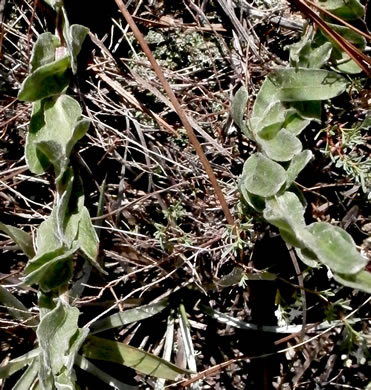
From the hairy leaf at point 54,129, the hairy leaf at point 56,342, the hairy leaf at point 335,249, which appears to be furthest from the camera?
the hairy leaf at point 54,129

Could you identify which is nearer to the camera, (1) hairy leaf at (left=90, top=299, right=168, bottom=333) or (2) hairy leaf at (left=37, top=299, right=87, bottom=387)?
(2) hairy leaf at (left=37, top=299, right=87, bottom=387)

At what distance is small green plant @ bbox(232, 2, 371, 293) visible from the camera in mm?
1487

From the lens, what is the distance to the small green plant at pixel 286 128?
149 centimetres

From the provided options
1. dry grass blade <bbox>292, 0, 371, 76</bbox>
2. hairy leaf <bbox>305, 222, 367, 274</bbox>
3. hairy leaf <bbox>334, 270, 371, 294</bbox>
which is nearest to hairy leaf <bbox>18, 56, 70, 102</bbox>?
dry grass blade <bbox>292, 0, 371, 76</bbox>

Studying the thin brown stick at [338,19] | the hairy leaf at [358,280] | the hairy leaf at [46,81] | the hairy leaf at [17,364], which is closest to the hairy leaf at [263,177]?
the hairy leaf at [358,280]

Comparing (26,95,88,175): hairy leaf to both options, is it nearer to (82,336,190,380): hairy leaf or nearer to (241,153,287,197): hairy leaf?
(241,153,287,197): hairy leaf

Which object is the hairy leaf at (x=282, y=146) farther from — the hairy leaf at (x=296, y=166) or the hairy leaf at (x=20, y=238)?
the hairy leaf at (x=20, y=238)

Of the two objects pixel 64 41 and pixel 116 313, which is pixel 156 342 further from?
pixel 64 41

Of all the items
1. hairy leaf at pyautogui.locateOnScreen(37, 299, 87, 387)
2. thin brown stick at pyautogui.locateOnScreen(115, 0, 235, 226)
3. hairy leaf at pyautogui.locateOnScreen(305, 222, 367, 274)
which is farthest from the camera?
thin brown stick at pyautogui.locateOnScreen(115, 0, 235, 226)

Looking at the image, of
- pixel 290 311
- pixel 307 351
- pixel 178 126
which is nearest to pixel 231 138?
pixel 178 126

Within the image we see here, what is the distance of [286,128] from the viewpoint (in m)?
1.65

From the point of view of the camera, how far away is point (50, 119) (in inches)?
65.0

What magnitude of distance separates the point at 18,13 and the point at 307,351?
1178 mm

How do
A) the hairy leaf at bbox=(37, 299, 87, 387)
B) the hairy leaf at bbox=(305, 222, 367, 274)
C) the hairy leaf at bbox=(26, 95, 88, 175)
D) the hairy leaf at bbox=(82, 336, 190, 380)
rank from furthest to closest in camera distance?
the hairy leaf at bbox=(82, 336, 190, 380)
the hairy leaf at bbox=(26, 95, 88, 175)
the hairy leaf at bbox=(37, 299, 87, 387)
the hairy leaf at bbox=(305, 222, 367, 274)
